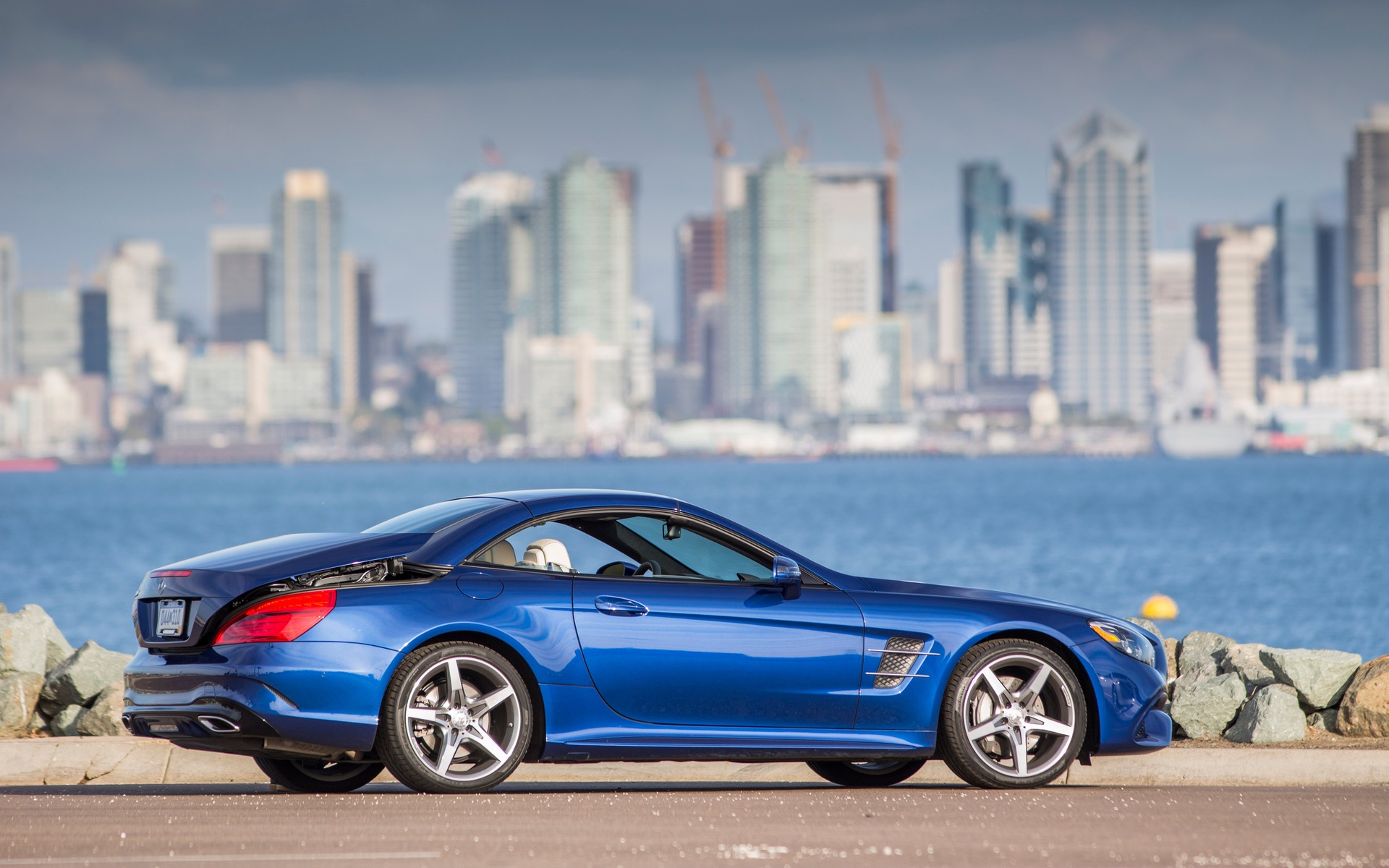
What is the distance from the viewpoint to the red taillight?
6.68 m

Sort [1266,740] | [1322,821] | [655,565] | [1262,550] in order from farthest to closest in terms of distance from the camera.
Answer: [1262,550]
[1266,740]
[655,565]
[1322,821]

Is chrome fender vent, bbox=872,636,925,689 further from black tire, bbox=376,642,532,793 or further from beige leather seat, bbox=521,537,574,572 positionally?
black tire, bbox=376,642,532,793

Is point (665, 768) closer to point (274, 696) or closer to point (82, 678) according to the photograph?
point (274, 696)

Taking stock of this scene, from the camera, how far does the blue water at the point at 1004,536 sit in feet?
130

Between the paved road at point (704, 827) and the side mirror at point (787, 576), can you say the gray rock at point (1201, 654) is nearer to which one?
the paved road at point (704, 827)

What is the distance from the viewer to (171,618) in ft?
22.6

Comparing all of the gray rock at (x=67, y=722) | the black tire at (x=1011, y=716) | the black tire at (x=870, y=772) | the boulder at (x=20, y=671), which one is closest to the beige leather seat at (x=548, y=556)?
the black tire at (x=870, y=772)

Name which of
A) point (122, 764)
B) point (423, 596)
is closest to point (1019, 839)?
point (423, 596)

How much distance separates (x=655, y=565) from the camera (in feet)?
24.3

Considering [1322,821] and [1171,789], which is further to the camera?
[1171,789]

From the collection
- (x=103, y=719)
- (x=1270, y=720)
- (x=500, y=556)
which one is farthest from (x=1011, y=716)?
(x=103, y=719)

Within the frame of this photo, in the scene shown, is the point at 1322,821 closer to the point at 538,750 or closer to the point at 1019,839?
the point at 1019,839

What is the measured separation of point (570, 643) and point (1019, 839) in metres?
1.92

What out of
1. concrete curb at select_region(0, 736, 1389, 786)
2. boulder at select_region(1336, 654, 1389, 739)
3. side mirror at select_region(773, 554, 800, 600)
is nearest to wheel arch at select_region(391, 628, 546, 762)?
side mirror at select_region(773, 554, 800, 600)
